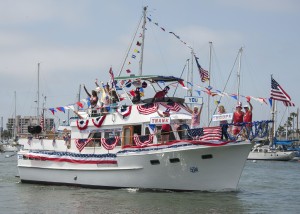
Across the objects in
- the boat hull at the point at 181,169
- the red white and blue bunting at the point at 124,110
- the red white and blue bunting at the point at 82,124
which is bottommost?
the boat hull at the point at 181,169

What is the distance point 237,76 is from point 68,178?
107ft

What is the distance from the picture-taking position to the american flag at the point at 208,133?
921 inches

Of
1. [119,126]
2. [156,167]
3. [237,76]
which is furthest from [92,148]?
[237,76]

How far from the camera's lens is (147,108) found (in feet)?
84.9

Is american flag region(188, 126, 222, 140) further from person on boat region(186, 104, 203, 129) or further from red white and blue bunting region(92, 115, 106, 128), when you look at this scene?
→ red white and blue bunting region(92, 115, 106, 128)

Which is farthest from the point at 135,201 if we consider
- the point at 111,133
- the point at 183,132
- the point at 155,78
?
the point at 155,78

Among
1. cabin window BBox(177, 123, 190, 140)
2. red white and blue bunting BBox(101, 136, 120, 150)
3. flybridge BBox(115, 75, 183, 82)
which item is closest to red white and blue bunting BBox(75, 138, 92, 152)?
red white and blue bunting BBox(101, 136, 120, 150)

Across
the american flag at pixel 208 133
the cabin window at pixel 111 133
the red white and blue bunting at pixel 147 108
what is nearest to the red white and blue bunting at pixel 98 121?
the cabin window at pixel 111 133

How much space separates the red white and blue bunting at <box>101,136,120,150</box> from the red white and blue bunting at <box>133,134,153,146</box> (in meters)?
1.02

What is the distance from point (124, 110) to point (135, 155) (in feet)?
8.86

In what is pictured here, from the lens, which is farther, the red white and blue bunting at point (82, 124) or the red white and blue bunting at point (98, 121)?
the red white and blue bunting at point (82, 124)

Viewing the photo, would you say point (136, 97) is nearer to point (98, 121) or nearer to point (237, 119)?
point (98, 121)

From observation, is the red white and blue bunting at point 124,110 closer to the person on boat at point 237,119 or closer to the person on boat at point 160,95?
the person on boat at point 160,95

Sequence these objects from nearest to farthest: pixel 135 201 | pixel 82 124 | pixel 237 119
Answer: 1. pixel 135 201
2. pixel 237 119
3. pixel 82 124
